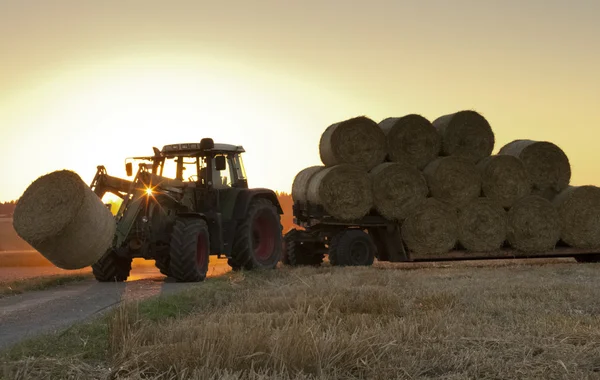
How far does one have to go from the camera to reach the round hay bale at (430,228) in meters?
15.3

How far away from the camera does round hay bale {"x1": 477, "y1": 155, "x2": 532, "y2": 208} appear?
15875 mm

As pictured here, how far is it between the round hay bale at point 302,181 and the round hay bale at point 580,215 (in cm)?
563

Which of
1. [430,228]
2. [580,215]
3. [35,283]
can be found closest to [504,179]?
[430,228]

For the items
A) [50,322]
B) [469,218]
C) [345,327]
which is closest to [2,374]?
[345,327]

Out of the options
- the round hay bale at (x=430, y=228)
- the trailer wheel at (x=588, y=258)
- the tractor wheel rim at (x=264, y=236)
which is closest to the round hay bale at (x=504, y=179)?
the round hay bale at (x=430, y=228)

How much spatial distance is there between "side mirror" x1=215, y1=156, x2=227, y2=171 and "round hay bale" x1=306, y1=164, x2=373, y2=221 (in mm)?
2687

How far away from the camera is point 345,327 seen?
6.05 metres

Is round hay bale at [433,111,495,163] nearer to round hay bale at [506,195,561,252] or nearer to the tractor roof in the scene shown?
round hay bale at [506,195,561,252]

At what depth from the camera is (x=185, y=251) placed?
1170cm

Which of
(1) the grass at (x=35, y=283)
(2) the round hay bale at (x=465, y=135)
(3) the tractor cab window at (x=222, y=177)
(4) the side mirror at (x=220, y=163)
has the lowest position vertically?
(1) the grass at (x=35, y=283)

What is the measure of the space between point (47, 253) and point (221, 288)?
2367mm

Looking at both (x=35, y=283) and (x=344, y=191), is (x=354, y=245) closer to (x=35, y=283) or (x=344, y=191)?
(x=344, y=191)

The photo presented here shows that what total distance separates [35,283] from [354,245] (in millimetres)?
6680

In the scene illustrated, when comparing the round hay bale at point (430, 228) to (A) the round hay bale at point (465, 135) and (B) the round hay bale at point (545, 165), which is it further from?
(B) the round hay bale at point (545, 165)
